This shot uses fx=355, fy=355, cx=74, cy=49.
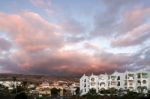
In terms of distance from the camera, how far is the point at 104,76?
147375 millimetres

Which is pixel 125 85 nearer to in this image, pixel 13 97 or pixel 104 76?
pixel 104 76

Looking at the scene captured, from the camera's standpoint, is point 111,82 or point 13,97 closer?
point 13,97

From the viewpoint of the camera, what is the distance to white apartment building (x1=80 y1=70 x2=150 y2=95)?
134 metres

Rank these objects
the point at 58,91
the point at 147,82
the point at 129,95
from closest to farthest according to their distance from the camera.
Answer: the point at 129,95 → the point at 147,82 → the point at 58,91

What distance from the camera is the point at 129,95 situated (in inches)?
4035

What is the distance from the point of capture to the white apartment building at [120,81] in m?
134

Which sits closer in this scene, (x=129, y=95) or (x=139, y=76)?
(x=129, y=95)

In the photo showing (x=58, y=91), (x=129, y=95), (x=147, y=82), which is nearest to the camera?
(x=129, y=95)

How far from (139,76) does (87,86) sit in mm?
26841

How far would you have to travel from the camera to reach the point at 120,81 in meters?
141

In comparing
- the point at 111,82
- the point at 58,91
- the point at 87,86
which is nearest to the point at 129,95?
the point at 111,82

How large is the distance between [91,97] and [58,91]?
53.2m

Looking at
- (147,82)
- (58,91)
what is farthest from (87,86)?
(147,82)

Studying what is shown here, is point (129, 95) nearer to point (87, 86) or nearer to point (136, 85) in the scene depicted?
point (136, 85)
